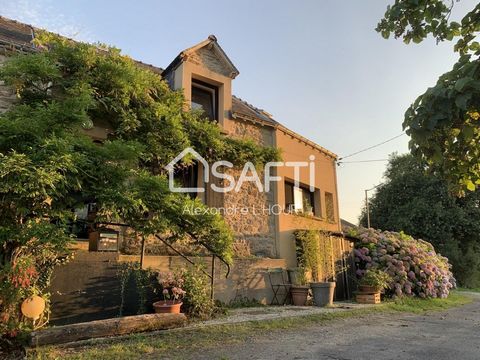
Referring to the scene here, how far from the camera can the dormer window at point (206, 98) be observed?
35.2ft

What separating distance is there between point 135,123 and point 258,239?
4.40 meters

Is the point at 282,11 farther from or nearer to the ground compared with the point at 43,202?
farther from the ground

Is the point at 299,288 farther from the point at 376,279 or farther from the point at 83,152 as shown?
the point at 83,152

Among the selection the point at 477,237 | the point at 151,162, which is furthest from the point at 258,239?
the point at 477,237

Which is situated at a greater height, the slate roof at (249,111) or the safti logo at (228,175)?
the slate roof at (249,111)

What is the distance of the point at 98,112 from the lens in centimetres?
790

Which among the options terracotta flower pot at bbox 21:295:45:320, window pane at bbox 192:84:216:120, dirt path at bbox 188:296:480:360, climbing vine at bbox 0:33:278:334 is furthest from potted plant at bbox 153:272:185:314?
window pane at bbox 192:84:216:120

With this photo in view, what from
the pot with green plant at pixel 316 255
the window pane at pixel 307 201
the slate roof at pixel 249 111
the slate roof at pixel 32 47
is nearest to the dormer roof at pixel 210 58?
the slate roof at pixel 32 47

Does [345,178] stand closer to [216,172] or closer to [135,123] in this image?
[216,172]

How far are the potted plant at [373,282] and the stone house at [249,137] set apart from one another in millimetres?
1961

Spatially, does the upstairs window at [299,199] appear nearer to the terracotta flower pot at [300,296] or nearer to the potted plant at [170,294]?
the terracotta flower pot at [300,296]

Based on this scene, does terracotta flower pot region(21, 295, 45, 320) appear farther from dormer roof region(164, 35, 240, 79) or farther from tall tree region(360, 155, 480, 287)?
tall tree region(360, 155, 480, 287)

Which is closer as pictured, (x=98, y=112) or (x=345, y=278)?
(x=98, y=112)

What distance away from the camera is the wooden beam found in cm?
476
